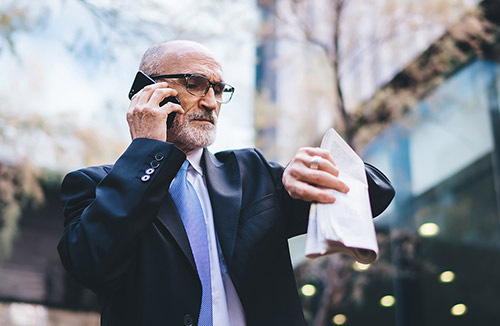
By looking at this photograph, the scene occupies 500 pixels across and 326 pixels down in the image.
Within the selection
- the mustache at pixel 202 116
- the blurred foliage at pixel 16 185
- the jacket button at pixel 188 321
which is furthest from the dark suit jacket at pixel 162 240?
the blurred foliage at pixel 16 185

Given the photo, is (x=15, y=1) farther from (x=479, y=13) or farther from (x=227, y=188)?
(x=479, y=13)

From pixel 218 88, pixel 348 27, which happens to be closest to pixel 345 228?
pixel 218 88

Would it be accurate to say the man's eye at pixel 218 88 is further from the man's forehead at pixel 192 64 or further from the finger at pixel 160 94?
the finger at pixel 160 94

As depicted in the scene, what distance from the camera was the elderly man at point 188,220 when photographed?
109 centimetres

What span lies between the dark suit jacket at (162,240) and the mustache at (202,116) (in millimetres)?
152

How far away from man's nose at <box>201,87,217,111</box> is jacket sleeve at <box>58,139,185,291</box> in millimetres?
218

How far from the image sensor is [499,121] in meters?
5.35

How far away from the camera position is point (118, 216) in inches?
42.6

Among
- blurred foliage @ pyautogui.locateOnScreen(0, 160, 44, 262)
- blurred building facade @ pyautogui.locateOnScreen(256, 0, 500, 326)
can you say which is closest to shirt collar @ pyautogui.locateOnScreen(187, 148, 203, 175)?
blurred foliage @ pyautogui.locateOnScreen(0, 160, 44, 262)

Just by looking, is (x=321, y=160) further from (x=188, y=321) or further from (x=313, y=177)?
(x=188, y=321)

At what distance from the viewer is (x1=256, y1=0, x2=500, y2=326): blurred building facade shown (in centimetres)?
538

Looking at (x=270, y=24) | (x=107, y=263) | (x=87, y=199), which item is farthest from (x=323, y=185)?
(x=270, y=24)

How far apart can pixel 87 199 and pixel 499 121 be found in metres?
4.94

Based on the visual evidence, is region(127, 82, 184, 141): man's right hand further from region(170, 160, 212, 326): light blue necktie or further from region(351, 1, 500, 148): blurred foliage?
region(351, 1, 500, 148): blurred foliage
